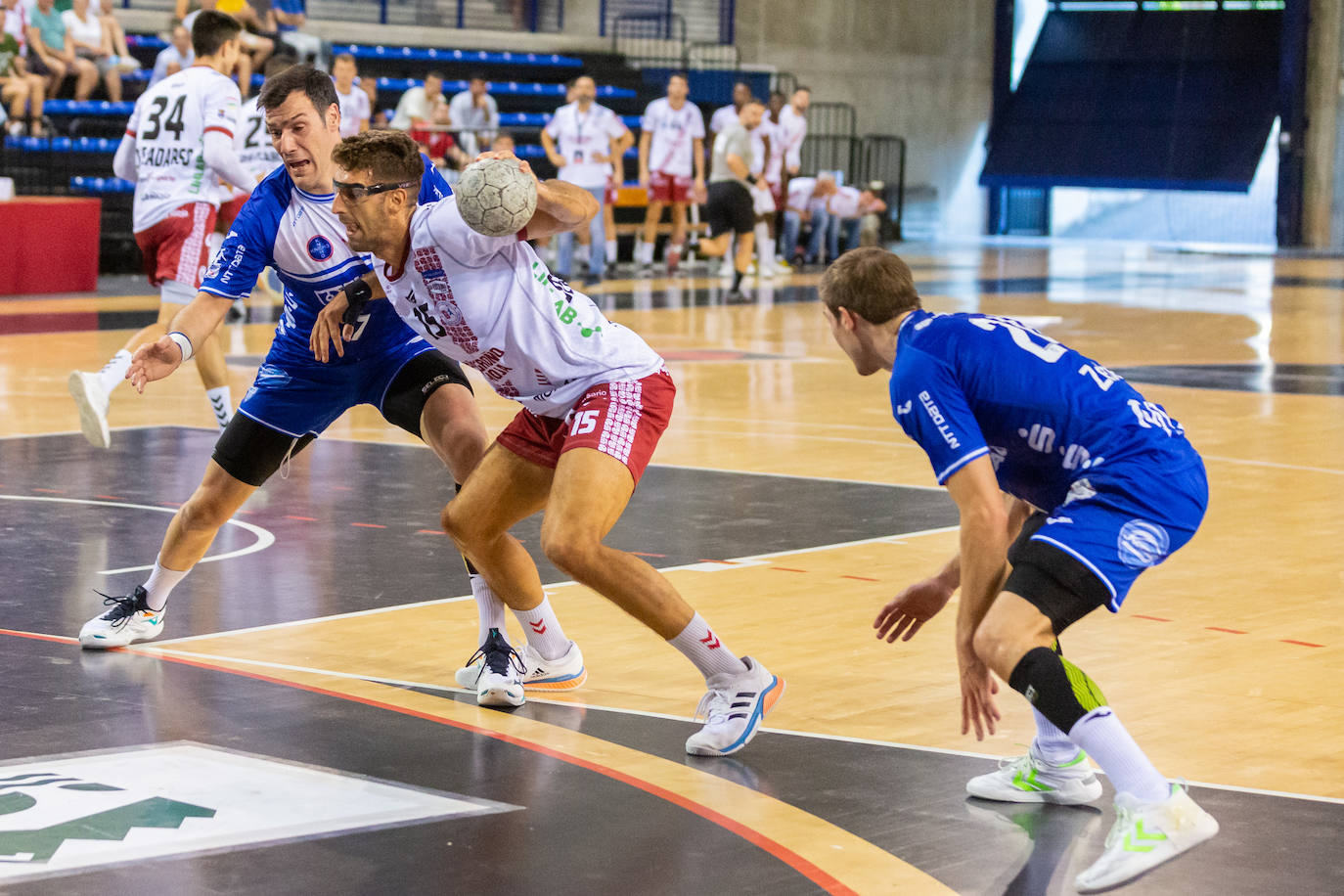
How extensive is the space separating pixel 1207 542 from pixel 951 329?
12.9 feet

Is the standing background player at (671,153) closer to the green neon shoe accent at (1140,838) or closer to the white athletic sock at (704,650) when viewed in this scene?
the white athletic sock at (704,650)

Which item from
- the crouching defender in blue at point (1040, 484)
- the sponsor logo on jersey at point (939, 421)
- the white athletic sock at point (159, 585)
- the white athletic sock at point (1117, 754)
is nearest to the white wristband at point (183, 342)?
the white athletic sock at point (159, 585)

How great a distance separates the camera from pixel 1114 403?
13.6 ft

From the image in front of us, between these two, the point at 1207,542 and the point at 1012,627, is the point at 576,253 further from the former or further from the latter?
the point at 1012,627

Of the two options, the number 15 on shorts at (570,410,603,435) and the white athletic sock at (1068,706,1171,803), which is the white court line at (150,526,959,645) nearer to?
the number 15 on shorts at (570,410,603,435)

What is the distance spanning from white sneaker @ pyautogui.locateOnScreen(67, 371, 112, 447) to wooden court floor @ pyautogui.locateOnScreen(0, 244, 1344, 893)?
306 millimetres

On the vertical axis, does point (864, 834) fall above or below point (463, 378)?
below

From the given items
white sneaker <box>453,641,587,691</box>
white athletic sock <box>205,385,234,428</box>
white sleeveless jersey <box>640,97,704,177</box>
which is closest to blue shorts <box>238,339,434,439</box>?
white sneaker <box>453,641,587,691</box>

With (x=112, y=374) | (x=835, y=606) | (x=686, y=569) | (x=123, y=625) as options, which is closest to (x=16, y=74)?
(x=112, y=374)

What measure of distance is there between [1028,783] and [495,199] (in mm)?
1910

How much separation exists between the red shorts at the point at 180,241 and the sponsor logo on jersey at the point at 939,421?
7.46m

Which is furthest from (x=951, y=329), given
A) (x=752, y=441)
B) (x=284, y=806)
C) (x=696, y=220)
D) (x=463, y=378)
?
(x=696, y=220)

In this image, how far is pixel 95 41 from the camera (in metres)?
22.4

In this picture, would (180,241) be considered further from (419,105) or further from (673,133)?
(673,133)
